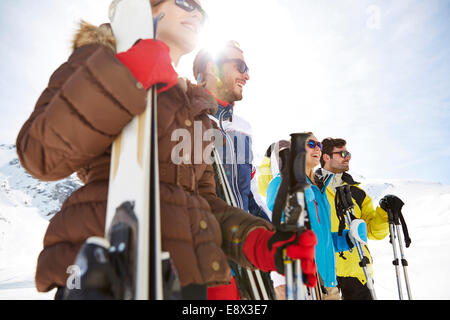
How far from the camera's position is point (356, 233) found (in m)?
3.82

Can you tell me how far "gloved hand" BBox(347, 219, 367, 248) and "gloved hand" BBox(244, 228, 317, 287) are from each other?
284 cm

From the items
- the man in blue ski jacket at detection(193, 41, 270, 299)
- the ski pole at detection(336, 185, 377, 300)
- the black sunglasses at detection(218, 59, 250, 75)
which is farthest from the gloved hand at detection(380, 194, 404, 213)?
the black sunglasses at detection(218, 59, 250, 75)

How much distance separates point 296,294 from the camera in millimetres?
1242

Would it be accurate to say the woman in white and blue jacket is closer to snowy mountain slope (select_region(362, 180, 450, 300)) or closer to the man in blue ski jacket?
the man in blue ski jacket

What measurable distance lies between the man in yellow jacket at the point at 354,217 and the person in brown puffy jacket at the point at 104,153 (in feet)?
10.8

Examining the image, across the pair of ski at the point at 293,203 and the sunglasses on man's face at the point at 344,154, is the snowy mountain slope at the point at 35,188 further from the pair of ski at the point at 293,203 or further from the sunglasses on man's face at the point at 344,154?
the pair of ski at the point at 293,203

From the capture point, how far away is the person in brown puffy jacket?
3.18ft

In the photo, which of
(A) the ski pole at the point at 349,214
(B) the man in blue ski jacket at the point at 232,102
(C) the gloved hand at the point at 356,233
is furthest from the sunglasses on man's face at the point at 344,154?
(B) the man in blue ski jacket at the point at 232,102

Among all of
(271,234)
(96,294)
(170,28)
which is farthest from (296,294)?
(170,28)

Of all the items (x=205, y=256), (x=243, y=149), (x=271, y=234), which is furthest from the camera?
(x=243, y=149)
